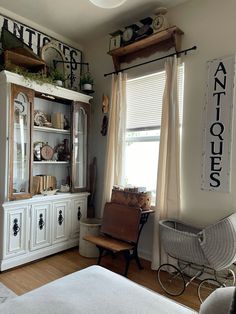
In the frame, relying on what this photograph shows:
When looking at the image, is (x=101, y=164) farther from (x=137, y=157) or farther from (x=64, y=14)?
(x=64, y=14)

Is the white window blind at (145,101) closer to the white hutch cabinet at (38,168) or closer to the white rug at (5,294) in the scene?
the white hutch cabinet at (38,168)

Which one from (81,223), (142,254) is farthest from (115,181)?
(142,254)

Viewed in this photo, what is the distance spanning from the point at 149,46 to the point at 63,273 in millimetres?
2869

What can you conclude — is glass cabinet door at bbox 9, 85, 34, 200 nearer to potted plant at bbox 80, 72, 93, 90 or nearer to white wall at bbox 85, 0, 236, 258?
potted plant at bbox 80, 72, 93, 90

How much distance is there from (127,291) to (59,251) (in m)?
2.05

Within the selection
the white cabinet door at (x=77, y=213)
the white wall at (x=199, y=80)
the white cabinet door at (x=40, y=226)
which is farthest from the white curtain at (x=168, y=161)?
the white cabinet door at (x=40, y=226)

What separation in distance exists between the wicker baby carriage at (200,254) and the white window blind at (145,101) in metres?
1.26

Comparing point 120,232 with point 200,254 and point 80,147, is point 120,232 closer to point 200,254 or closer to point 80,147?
point 200,254

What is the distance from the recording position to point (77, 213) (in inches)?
134

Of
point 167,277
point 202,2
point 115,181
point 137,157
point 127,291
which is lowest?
point 167,277

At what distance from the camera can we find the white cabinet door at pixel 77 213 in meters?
3.35

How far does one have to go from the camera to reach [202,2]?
264cm

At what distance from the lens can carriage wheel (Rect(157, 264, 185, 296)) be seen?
2.37m

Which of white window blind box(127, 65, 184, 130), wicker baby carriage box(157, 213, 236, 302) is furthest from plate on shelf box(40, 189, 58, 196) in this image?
wicker baby carriage box(157, 213, 236, 302)
